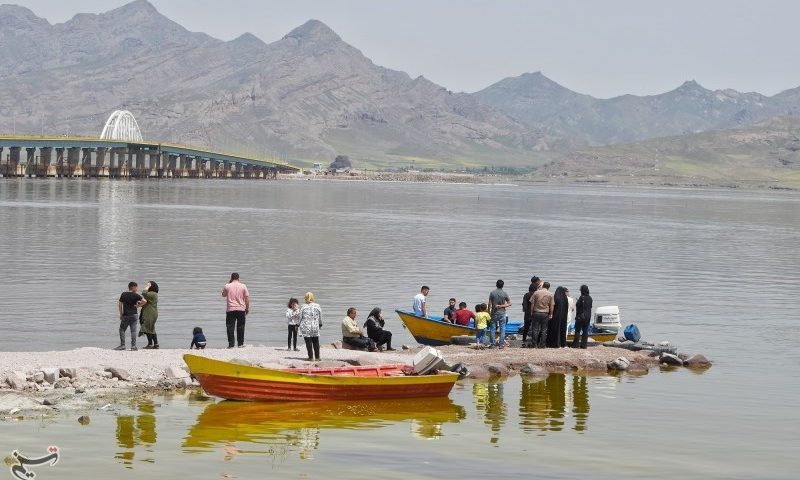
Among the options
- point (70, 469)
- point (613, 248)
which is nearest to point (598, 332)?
point (70, 469)

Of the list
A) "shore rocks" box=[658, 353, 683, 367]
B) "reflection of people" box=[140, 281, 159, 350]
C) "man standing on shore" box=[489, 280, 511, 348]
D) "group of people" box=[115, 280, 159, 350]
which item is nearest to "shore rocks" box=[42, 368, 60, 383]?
"group of people" box=[115, 280, 159, 350]

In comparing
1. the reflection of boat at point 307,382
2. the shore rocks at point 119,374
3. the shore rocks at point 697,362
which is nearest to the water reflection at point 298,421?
the reflection of boat at point 307,382

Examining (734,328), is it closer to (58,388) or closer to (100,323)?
(100,323)

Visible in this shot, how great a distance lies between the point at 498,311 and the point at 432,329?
2.84 metres

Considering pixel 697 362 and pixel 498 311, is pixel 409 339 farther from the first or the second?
pixel 697 362

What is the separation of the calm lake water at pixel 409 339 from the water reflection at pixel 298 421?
0.26 feet

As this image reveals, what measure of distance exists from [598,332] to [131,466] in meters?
20.3

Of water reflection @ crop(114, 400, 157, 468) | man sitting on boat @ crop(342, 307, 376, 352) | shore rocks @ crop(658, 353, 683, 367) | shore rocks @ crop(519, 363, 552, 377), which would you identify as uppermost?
man sitting on boat @ crop(342, 307, 376, 352)

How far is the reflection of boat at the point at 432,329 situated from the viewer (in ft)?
130

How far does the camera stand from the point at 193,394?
31.0 metres

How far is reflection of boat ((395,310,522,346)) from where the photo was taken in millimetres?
39656

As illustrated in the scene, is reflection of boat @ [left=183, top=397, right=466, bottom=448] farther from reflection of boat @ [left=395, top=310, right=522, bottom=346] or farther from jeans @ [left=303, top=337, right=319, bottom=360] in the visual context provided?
reflection of boat @ [left=395, top=310, right=522, bottom=346]

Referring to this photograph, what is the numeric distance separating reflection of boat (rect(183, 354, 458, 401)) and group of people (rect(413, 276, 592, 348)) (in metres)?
6.26

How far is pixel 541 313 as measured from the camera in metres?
37.6
